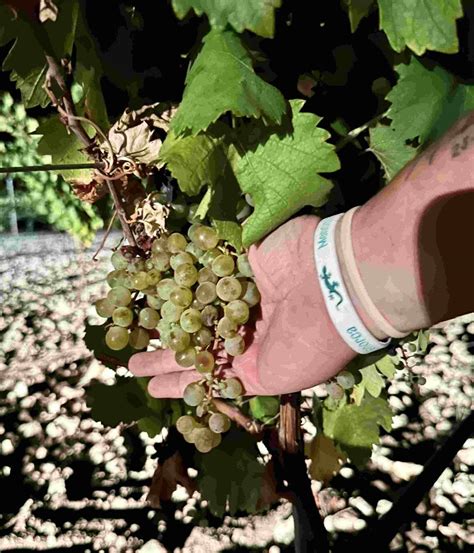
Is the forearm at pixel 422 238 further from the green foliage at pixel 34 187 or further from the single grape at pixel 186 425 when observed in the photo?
the green foliage at pixel 34 187

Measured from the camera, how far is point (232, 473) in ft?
4.40

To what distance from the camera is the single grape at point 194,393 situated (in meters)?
1.05

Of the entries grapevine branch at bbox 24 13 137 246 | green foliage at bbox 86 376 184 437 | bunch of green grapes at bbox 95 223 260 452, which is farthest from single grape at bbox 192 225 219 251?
green foliage at bbox 86 376 184 437

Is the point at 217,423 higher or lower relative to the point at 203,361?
lower

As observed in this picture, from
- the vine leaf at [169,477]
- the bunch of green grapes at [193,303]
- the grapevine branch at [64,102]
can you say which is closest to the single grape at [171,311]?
the bunch of green grapes at [193,303]

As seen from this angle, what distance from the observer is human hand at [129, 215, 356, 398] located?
94 centimetres

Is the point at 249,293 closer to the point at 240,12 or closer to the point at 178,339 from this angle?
the point at 178,339

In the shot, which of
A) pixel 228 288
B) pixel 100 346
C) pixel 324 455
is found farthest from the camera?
pixel 324 455

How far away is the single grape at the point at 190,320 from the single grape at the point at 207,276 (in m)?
0.04

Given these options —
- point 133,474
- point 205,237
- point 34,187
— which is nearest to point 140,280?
point 205,237

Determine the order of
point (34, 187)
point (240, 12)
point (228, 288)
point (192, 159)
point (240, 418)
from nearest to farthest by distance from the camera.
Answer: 1. point (240, 12)
2. point (192, 159)
3. point (228, 288)
4. point (240, 418)
5. point (34, 187)

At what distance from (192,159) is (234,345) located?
0.30 meters

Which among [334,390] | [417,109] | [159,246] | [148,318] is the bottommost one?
[334,390]

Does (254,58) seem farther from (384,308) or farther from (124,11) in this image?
(384,308)
